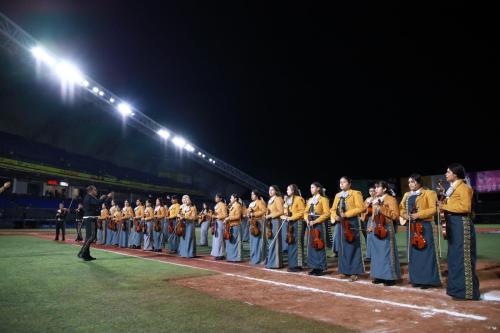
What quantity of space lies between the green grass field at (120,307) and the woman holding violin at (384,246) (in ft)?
9.85

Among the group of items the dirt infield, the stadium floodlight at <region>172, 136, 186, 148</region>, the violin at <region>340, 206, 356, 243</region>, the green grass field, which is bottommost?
the green grass field

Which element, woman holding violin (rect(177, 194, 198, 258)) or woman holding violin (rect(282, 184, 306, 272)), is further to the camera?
woman holding violin (rect(177, 194, 198, 258))

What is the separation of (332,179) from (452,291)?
3569 centimetres

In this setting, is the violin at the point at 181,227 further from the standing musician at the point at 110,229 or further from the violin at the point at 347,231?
the violin at the point at 347,231

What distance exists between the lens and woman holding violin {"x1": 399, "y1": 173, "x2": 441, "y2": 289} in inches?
253

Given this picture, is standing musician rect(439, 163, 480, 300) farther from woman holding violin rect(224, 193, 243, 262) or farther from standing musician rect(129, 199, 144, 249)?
standing musician rect(129, 199, 144, 249)

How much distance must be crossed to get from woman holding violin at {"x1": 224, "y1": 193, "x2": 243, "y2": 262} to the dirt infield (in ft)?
8.36

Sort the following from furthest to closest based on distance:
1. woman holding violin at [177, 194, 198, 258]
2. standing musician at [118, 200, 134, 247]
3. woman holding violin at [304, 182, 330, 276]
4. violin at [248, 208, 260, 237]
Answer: standing musician at [118, 200, 134, 247], woman holding violin at [177, 194, 198, 258], violin at [248, 208, 260, 237], woman holding violin at [304, 182, 330, 276]

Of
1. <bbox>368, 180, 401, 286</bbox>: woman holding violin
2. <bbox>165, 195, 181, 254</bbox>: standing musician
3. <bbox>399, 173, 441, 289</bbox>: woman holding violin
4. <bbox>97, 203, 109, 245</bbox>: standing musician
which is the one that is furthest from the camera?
<bbox>97, 203, 109, 245</bbox>: standing musician

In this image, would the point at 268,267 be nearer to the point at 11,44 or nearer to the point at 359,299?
the point at 359,299

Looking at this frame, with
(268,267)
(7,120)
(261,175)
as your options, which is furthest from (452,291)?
(261,175)

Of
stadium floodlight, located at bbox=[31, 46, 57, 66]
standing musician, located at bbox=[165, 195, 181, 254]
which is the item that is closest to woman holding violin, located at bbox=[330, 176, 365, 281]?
standing musician, located at bbox=[165, 195, 181, 254]

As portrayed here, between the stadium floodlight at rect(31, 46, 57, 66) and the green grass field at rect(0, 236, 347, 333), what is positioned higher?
the stadium floodlight at rect(31, 46, 57, 66)

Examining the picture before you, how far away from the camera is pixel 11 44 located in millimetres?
23562
